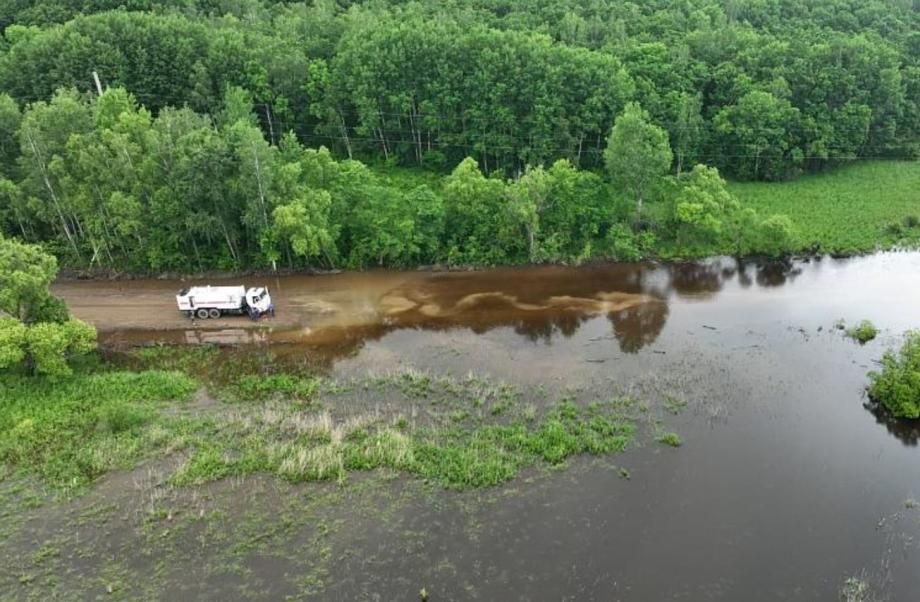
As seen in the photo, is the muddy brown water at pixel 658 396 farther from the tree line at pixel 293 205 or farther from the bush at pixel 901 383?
the tree line at pixel 293 205

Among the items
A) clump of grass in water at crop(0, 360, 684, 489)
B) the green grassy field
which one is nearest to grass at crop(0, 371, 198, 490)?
clump of grass in water at crop(0, 360, 684, 489)

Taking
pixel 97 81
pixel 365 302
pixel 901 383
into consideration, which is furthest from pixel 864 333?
pixel 97 81

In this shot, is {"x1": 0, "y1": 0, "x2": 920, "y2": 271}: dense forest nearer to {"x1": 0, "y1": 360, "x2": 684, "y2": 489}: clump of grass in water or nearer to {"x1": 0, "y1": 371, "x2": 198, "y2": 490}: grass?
{"x1": 0, "y1": 371, "x2": 198, "y2": 490}: grass

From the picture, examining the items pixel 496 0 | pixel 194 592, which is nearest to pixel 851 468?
pixel 194 592

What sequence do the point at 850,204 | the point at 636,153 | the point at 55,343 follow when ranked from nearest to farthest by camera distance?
the point at 55,343 → the point at 636,153 → the point at 850,204

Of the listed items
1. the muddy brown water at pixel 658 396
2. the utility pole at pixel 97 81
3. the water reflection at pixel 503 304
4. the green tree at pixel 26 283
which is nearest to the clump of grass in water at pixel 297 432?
the muddy brown water at pixel 658 396

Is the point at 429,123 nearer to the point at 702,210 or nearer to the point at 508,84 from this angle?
the point at 508,84
